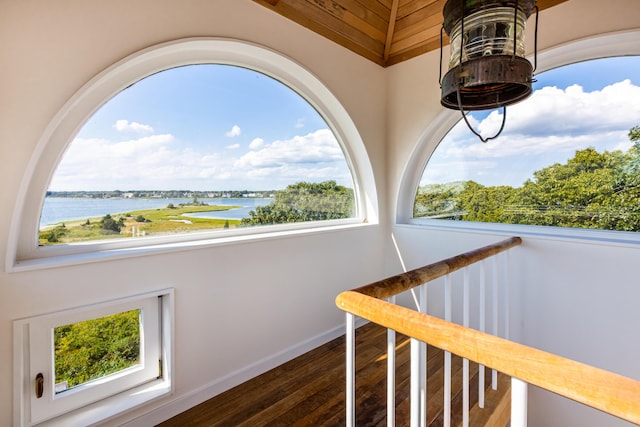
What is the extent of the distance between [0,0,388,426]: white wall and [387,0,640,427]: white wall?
0.79 meters

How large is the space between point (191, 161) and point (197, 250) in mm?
547

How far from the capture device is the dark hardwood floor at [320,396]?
63.0 inches

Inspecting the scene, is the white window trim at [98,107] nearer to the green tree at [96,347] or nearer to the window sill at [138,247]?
the window sill at [138,247]

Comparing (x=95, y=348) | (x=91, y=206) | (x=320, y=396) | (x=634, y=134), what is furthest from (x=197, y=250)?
(x=634, y=134)

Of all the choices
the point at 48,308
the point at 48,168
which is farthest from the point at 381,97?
the point at 48,308

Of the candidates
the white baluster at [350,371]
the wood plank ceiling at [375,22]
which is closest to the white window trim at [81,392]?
the white baluster at [350,371]

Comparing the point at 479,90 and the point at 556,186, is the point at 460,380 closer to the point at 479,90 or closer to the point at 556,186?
the point at 556,186

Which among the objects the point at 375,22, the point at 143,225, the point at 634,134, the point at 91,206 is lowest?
the point at 143,225

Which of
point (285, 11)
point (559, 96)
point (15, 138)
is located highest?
point (285, 11)

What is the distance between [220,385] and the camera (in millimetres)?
1792

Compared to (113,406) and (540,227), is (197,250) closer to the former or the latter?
(113,406)

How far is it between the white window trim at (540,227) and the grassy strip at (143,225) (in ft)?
5.36

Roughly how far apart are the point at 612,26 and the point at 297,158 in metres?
2.03

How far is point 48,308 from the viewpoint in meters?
1.25
